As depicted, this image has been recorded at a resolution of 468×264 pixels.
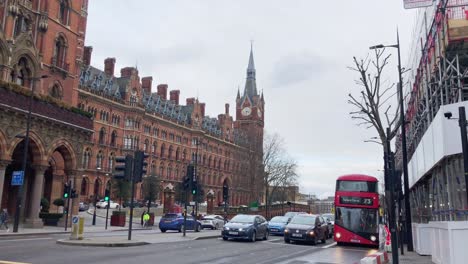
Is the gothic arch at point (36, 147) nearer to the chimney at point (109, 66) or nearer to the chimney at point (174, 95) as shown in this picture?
the chimney at point (109, 66)

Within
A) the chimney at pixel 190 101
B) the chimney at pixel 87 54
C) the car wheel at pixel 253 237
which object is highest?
the chimney at pixel 190 101

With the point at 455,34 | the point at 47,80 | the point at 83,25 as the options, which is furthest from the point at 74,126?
the point at 455,34

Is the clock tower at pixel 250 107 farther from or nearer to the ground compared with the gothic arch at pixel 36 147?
farther from the ground

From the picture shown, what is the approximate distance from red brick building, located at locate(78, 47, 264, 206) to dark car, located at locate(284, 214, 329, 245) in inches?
1215

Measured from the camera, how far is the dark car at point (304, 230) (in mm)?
23875

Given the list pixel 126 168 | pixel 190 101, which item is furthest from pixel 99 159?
pixel 126 168

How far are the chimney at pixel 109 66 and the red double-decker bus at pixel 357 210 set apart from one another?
6355cm

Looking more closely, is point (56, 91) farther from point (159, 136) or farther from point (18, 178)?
point (159, 136)

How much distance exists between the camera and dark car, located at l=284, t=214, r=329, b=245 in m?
23.9

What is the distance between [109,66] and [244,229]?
64.8 m

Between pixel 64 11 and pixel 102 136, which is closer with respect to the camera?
pixel 64 11

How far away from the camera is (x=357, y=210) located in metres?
24.9

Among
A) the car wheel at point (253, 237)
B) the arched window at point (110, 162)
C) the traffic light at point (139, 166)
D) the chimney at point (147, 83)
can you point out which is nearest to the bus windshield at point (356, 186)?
the car wheel at point (253, 237)

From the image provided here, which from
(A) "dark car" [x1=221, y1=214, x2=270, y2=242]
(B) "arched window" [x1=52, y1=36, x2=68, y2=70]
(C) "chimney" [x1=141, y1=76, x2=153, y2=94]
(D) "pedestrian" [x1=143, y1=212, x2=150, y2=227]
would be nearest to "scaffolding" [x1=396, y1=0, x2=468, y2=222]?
(A) "dark car" [x1=221, y1=214, x2=270, y2=242]
